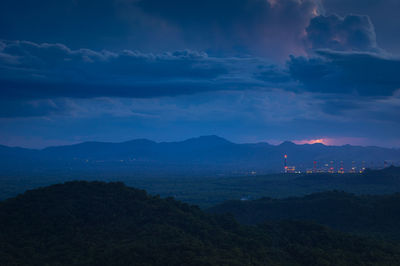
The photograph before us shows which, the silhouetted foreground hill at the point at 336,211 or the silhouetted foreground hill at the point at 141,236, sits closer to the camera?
the silhouetted foreground hill at the point at 141,236

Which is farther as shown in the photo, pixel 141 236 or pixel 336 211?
pixel 336 211

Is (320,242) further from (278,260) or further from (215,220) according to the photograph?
(215,220)

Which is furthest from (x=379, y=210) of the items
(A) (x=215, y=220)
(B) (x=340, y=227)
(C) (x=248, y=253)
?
(C) (x=248, y=253)

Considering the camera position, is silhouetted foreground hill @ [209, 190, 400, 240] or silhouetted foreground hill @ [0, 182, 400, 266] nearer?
silhouetted foreground hill @ [0, 182, 400, 266]
